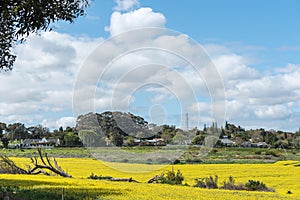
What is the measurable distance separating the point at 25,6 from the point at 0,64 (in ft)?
15.6

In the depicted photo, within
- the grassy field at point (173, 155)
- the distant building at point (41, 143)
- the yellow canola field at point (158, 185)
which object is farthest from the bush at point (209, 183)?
the distant building at point (41, 143)

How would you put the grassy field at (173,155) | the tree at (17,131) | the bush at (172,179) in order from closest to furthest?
the bush at (172,179) < the grassy field at (173,155) < the tree at (17,131)

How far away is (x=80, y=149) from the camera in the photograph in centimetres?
8125

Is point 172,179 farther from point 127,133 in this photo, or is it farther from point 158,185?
point 127,133

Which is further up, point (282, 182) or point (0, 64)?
point (0, 64)

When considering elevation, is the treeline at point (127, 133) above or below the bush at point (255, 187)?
above

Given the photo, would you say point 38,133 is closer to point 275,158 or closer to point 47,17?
point 275,158

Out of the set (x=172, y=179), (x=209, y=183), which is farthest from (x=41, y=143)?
(x=209, y=183)

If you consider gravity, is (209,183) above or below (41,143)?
below

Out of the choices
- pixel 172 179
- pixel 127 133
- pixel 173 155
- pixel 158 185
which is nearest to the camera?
pixel 158 185

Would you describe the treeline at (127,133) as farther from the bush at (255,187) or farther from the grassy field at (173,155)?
the bush at (255,187)

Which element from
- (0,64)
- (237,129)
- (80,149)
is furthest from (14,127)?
(0,64)

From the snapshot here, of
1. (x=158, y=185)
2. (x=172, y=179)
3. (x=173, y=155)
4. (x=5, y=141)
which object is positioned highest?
(x=5, y=141)

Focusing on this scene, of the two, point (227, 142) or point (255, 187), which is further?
point (227, 142)
